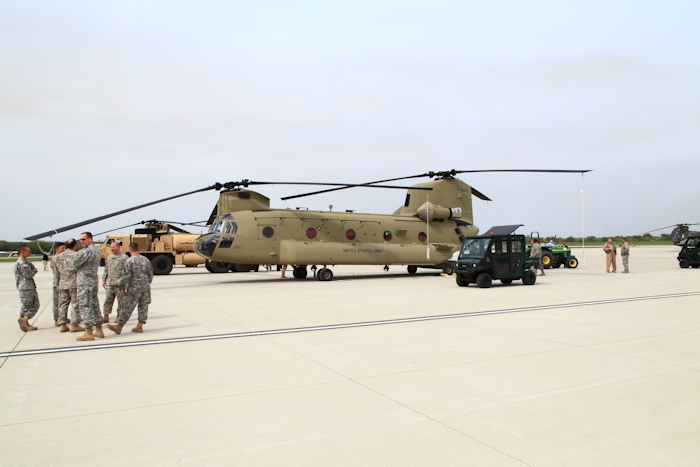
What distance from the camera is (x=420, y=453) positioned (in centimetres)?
328

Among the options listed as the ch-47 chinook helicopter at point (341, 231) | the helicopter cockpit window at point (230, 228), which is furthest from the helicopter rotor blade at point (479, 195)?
the helicopter cockpit window at point (230, 228)

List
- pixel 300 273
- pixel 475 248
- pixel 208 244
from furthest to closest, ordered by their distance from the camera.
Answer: pixel 300 273 → pixel 208 244 → pixel 475 248

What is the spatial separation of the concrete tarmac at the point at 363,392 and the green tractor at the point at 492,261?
18.2ft

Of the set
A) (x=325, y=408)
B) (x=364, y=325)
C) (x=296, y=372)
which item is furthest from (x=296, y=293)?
(x=325, y=408)

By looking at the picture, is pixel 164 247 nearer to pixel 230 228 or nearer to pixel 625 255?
pixel 230 228

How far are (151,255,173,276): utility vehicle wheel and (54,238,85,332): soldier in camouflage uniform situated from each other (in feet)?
53.1

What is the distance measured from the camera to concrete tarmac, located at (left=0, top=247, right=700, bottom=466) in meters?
3.34

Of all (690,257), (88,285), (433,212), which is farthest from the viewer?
(690,257)

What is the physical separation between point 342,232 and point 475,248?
19.0ft

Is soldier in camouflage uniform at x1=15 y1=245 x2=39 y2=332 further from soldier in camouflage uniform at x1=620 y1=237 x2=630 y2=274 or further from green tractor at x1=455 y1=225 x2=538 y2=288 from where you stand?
soldier in camouflage uniform at x1=620 y1=237 x2=630 y2=274

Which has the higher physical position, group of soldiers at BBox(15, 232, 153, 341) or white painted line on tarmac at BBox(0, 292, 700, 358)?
group of soldiers at BBox(15, 232, 153, 341)

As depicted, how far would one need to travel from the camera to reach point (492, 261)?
14867 millimetres

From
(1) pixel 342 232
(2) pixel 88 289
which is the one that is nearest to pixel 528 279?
(1) pixel 342 232

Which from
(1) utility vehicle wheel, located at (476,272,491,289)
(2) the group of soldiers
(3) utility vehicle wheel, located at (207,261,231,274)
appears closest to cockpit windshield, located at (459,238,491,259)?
(1) utility vehicle wheel, located at (476,272,491,289)
